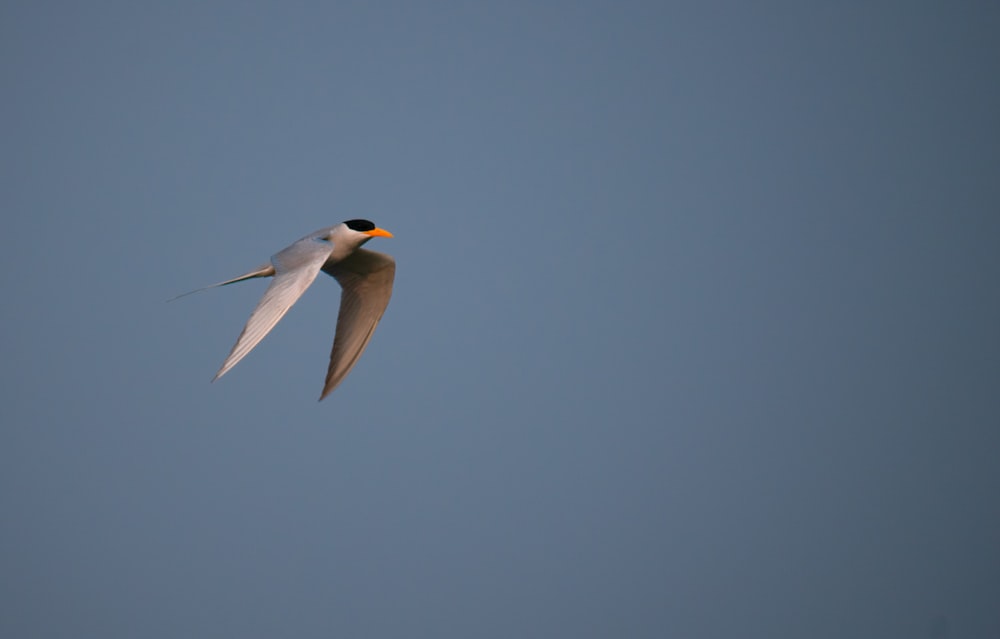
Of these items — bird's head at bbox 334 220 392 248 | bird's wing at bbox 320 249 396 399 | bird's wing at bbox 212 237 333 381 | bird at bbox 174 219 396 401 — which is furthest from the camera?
bird's wing at bbox 320 249 396 399

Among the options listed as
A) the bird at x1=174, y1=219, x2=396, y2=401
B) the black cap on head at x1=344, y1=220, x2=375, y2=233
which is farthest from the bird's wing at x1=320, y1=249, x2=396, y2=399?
the black cap on head at x1=344, y1=220, x2=375, y2=233

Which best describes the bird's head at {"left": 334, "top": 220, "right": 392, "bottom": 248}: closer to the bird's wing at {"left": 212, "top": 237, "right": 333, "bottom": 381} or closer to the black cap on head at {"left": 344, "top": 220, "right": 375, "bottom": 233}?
the black cap on head at {"left": 344, "top": 220, "right": 375, "bottom": 233}

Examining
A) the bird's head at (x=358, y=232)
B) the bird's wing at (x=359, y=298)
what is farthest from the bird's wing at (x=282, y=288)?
the bird's wing at (x=359, y=298)

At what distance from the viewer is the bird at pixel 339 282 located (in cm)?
755

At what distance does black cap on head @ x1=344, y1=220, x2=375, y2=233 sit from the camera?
11047mm

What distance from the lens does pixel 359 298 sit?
12172mm

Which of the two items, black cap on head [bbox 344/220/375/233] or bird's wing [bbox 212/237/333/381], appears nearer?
bird's wing [bbox 212/237/333/381]

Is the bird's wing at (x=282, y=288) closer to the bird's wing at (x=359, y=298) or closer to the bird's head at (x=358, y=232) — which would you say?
the bird's head at (x=358, y=232)

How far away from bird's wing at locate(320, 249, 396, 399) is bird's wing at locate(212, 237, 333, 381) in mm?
1753

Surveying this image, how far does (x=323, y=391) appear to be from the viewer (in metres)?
10.5

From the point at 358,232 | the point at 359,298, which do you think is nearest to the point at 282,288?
the point at 358,232

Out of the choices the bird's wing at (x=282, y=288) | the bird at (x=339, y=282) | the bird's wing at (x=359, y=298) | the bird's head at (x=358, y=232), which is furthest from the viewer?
the bird's wing at (x=359, y=298)

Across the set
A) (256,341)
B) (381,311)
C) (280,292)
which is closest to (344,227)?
(381,311)

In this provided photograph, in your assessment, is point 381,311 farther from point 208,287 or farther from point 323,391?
point 208,287
